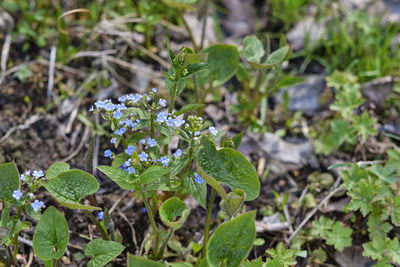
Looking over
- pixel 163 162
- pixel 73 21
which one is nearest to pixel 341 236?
pixel 163 162

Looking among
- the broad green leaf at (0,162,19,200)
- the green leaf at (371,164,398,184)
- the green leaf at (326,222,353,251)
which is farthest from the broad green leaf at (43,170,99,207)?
the green leaf at (371,164,398,184)

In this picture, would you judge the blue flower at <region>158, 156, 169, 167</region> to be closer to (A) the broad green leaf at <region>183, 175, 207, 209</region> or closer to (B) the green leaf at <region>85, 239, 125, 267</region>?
(A) the broad green leaf at <region>183, 175, 207, 209</region>

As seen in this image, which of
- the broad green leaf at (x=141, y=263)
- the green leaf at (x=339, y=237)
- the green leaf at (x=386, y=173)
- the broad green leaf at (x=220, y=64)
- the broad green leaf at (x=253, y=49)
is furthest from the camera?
the broad green leaf at (x=220, y=64)

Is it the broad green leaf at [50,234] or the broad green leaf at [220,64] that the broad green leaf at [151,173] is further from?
the broad green leaf at [220,64]

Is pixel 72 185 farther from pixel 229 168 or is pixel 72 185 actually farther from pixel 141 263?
pixel 229 168

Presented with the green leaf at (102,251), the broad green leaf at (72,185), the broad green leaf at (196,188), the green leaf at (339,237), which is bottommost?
the green leaf at (339,237)

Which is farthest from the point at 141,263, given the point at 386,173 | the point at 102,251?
the point at 386,173

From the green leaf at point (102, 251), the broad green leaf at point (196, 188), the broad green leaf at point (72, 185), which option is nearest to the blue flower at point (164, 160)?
the broad green leaf at point (196, 188)

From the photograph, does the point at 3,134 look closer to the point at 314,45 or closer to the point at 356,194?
the point at 356,194
